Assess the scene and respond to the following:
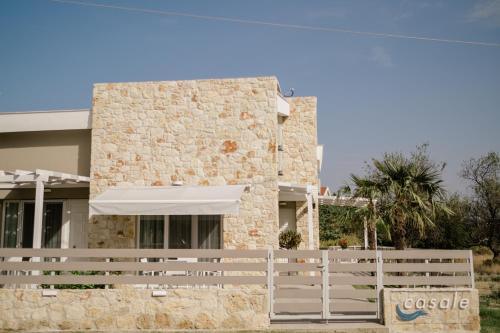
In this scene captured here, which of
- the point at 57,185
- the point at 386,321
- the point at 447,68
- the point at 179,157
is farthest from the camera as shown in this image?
the point at 447,68

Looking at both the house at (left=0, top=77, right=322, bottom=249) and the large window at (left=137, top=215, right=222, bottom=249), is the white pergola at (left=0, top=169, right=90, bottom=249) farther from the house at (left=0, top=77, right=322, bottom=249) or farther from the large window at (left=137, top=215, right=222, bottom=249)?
the large window at (left=137, top=215, right=222, bottom=249)

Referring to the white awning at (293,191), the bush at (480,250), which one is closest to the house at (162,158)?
the white awning at (293,191)

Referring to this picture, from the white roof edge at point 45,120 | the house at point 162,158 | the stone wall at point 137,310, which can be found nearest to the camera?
the stone wall at point 137,310

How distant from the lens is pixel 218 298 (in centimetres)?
1115

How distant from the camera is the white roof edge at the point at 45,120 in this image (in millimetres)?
18531

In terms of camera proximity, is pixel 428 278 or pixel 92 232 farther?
pixel 92 232

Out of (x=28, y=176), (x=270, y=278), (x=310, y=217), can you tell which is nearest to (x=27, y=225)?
(x=28, y=176)

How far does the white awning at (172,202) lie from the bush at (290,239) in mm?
5636

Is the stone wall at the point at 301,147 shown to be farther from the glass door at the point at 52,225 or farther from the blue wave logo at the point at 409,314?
the blue wave logo at the point at 409,314

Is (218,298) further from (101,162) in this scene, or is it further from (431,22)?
(431,22)

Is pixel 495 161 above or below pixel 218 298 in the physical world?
above

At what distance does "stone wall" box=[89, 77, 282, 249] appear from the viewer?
17016mm

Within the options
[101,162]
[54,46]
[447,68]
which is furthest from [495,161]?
[54,46]

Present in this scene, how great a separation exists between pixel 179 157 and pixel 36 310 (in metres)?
7.73
